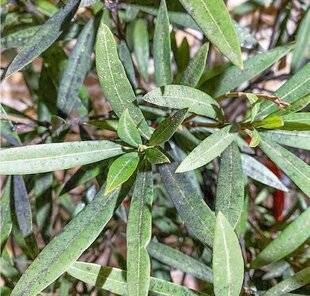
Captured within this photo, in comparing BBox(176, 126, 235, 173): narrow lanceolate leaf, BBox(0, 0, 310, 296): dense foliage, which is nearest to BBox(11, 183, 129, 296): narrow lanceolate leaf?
BBox(0, 0, 310, 296): dense foliage

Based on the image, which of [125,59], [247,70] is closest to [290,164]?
[247,70]

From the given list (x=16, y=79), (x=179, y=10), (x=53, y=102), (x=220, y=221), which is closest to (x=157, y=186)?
(x=53, y=102)

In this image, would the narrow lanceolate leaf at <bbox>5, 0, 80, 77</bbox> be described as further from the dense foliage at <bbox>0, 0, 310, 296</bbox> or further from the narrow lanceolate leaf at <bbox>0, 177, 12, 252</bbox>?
the narrow lanceolate leaf at <bbox>0, 177, 12, 252</bbox>

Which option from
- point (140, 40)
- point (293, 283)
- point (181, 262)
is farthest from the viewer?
point (140, 40)

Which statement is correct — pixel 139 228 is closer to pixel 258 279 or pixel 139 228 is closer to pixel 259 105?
pixel 259 105

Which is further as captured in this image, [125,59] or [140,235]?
[125,59]

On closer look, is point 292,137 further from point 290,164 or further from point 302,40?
point 302,40

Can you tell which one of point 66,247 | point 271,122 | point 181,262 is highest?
point 271,122

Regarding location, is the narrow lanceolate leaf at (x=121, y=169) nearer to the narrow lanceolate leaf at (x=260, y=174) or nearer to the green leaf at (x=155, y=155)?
the green leaf at (x=155, y=155)
